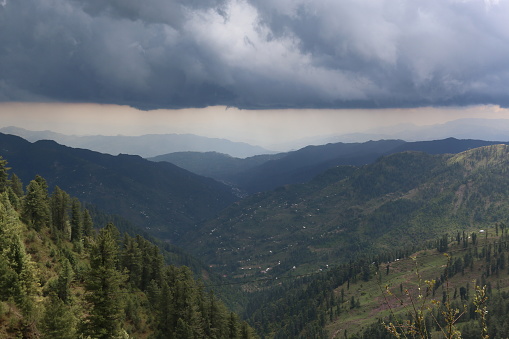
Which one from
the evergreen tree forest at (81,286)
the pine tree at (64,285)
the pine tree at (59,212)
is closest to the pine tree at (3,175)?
the evergreen tree forest at (81,286)

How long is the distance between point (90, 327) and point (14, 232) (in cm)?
2281

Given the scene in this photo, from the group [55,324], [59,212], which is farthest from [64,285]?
[59,212]

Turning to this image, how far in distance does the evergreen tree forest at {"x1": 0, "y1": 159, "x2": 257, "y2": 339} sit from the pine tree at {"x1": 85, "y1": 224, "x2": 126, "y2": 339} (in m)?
0.13

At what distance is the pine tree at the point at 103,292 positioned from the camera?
47500 mm

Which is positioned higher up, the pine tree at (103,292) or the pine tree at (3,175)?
the pine tree at (3,175)

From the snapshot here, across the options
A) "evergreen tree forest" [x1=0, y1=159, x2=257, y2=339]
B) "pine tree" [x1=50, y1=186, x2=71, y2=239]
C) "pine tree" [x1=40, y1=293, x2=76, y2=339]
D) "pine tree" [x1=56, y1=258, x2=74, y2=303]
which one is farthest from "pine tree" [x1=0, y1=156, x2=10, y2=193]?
"pine tree" [x1=40, y1=293, x2=76, y2=339]

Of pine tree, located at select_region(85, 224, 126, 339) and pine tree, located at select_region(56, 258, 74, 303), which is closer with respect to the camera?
pine tree, located at select_region(85, 224, 126, 339)

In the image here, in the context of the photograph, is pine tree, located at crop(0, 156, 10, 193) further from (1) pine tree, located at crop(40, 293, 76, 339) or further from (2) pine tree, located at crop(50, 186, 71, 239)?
(1) pine tree, located at crop(40, 293, 76, 339)

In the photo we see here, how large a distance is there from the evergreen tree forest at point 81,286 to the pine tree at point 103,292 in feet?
0.43

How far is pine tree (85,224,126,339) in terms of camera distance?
156 ft

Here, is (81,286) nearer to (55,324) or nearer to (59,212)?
(55,324)

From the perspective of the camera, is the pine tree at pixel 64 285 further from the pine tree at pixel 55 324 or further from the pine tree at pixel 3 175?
the pine tree at pixel 3 175

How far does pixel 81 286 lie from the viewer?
74.9 m

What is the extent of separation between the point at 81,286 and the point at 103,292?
109 feet
